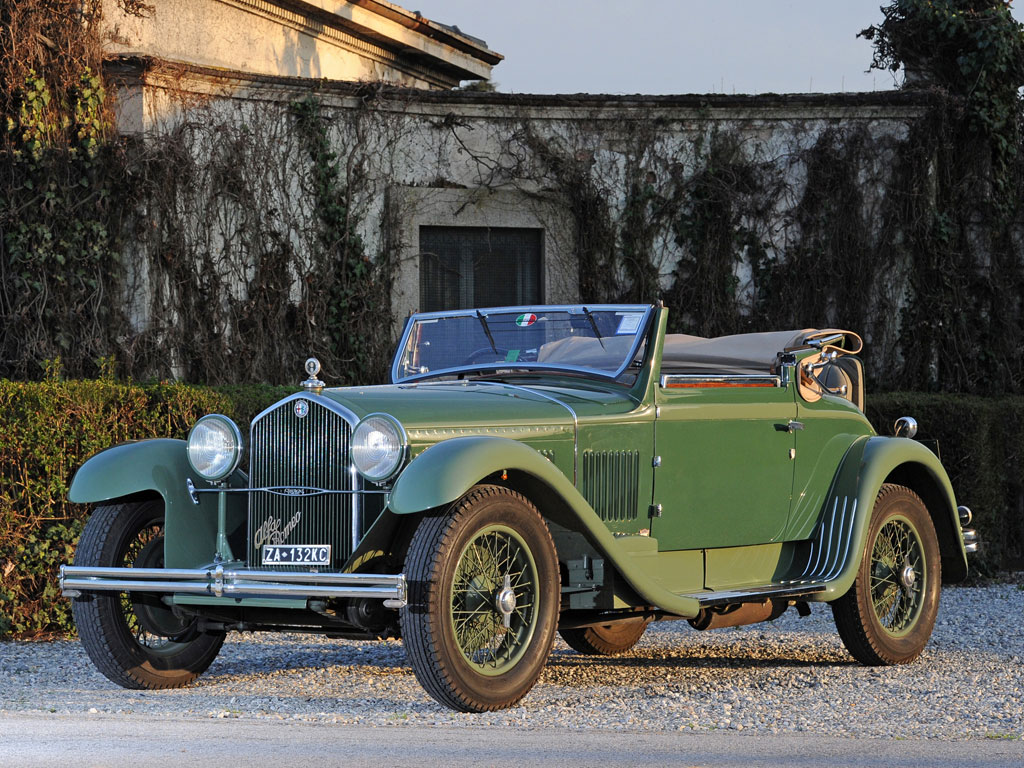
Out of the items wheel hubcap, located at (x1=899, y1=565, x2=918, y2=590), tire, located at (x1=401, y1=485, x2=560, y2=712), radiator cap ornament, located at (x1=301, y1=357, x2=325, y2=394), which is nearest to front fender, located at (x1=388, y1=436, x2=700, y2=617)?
tire, located at (x1=401, y1=485, x2=560, y2=712)

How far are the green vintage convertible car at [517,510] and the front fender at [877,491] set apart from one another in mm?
14

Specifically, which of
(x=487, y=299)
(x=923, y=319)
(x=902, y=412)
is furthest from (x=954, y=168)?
(x=487, y=299)

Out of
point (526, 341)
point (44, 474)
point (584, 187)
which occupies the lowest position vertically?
point (44, 474)

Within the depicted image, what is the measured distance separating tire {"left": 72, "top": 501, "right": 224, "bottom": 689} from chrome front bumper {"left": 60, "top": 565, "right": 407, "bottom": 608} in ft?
0.69

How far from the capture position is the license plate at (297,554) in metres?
5.57

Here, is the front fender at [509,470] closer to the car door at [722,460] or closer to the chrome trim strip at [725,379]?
the car door at [722,460]

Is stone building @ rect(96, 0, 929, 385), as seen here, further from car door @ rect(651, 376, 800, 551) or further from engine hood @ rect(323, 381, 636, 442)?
engine hood @ rect(323, 381, 636, 442)

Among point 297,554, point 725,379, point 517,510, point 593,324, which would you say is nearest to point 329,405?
point 297,554

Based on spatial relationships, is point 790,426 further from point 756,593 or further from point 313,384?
point 313,384

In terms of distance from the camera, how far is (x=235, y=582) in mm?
5387

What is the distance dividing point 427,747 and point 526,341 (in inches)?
104

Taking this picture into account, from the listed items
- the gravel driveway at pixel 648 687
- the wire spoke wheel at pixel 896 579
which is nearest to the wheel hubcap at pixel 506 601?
the gravel driveway at pixel 648 687

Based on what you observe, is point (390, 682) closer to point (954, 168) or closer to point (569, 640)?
point (569, 640)

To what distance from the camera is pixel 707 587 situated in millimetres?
6578
